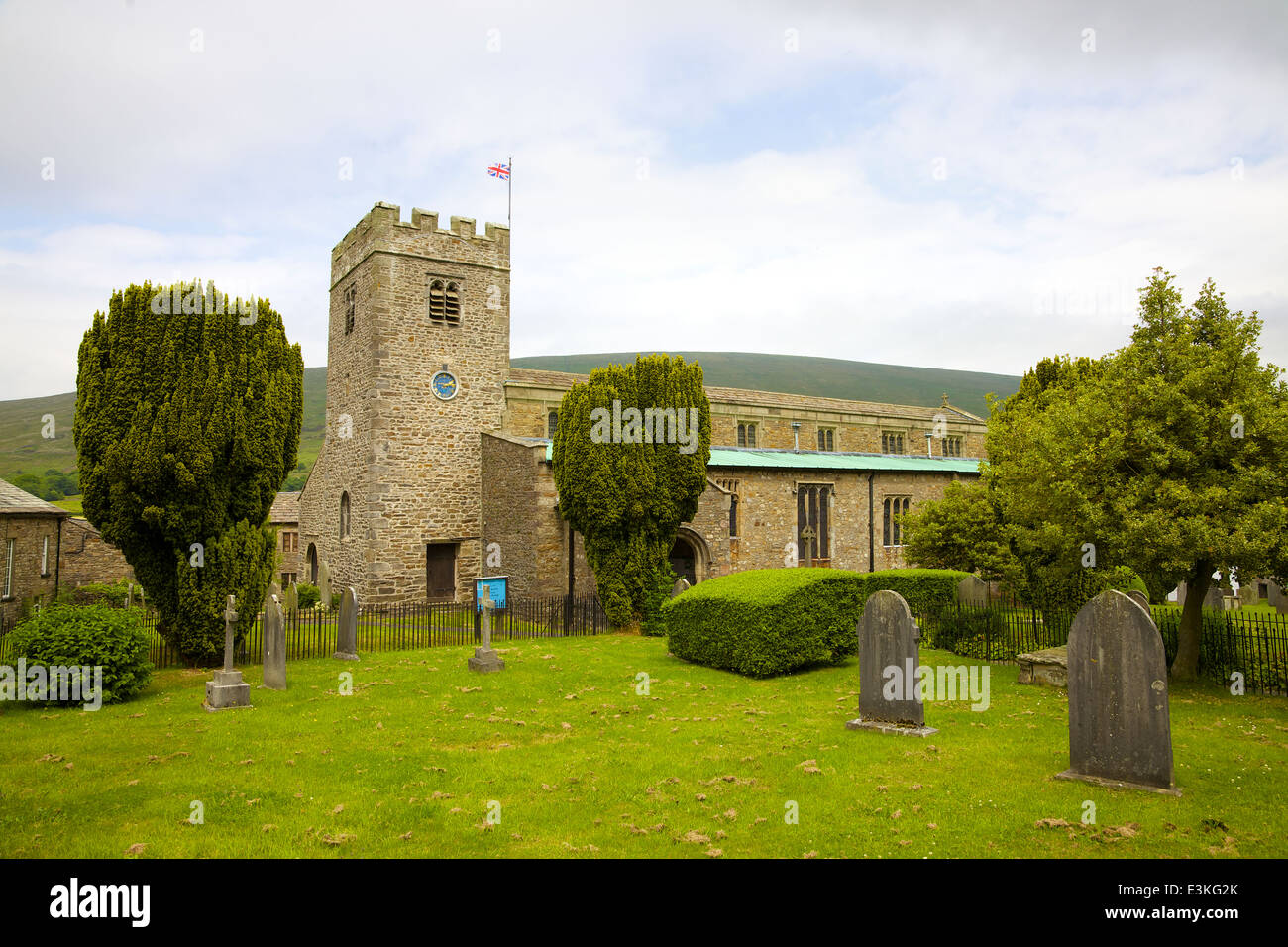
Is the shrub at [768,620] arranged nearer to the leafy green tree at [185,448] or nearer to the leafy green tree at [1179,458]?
the leafy green tree at [1179,458]

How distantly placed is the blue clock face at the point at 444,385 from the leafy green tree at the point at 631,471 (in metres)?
8.38

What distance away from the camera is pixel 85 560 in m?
30.1

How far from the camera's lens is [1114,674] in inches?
316

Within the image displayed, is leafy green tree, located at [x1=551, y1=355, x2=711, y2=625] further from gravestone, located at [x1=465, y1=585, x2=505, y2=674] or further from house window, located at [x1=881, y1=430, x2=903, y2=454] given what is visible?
house window, located at [x1=881, y1=430, x2=903, y2=454]

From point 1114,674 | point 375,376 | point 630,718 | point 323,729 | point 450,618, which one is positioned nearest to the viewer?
point 1114,674

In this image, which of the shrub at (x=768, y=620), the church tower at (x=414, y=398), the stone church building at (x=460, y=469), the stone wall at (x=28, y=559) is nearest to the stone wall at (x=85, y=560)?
the stone wall at (x=28, y=559)

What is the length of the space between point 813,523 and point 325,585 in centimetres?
1885

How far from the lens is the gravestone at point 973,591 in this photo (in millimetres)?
18797

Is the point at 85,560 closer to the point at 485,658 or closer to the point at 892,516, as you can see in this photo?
the point at 485,658

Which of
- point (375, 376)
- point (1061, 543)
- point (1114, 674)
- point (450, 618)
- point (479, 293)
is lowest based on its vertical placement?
point (450, 618)

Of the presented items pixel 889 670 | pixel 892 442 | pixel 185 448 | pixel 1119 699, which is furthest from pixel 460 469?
pixel 892 442

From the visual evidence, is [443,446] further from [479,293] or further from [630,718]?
[630,718]
